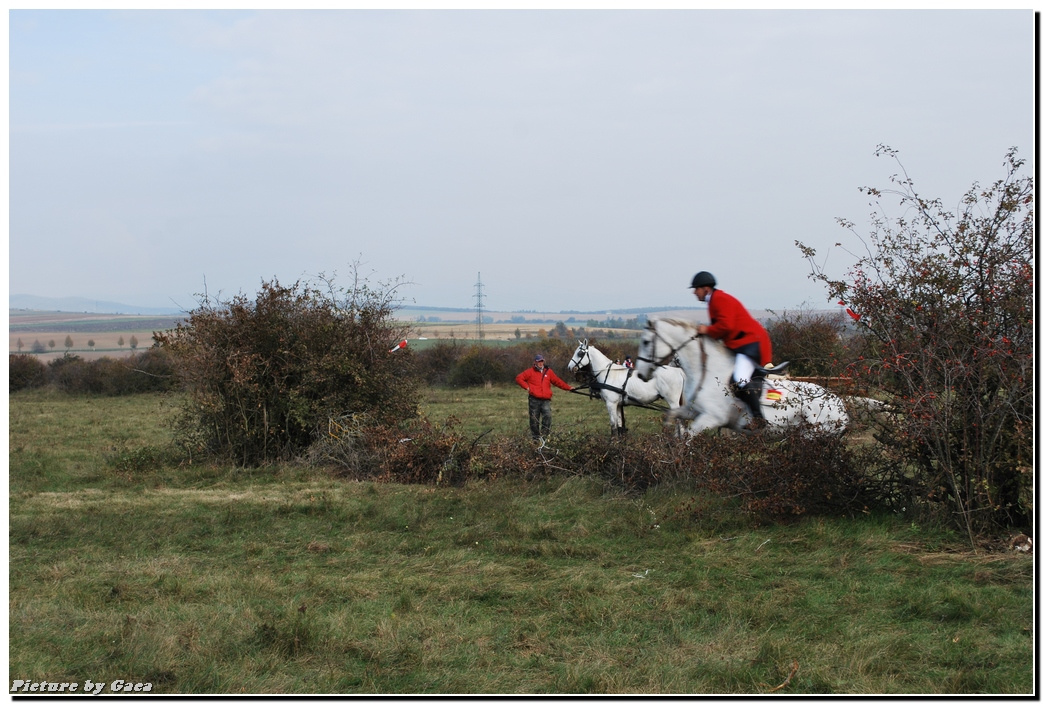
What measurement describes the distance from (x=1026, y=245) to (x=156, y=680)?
6.83 metres

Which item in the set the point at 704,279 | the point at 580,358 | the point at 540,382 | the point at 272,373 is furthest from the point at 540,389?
the point at 704,279

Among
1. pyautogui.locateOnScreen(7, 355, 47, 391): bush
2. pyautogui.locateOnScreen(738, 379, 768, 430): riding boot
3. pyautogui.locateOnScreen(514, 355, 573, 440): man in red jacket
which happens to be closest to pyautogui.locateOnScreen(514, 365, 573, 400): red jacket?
pyautogui.locateOnScreen(514, 355, 573, 440): man in red jacket

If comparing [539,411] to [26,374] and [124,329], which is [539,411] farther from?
[124,329]

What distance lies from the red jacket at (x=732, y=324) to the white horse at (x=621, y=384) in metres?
4.74

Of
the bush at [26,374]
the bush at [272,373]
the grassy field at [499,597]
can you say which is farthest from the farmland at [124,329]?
the grassy field at [499,597]

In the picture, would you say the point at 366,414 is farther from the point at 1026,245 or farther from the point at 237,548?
the point at 1026,245

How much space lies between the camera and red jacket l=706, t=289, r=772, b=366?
8.37 metres

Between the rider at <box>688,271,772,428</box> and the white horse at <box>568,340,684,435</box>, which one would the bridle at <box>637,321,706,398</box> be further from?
the white horse at <box>568,340,684,435</box>

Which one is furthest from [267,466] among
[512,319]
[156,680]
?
[512,319]

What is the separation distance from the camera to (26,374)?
111 feet

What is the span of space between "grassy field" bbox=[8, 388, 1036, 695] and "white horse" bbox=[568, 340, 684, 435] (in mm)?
4220

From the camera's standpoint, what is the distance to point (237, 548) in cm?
779

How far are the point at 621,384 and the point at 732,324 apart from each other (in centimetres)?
625

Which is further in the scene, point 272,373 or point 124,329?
point 124,329
